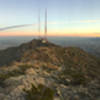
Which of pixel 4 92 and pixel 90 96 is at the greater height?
pixel 4 92

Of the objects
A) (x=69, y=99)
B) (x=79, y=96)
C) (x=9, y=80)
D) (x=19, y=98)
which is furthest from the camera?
(x=9, y=80)

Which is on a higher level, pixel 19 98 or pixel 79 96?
pixel 19 98

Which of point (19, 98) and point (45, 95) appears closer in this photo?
point (19, 98)

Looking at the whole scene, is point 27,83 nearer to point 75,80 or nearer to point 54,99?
point 54,99

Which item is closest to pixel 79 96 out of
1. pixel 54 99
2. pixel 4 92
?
pixel 54 99

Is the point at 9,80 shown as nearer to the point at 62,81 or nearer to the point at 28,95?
the point at 28,95

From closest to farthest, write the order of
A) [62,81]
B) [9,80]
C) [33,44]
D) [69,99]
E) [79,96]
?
1. [69,99]
2. [79,96]
3. [9,80]
4. [62,81]
5. [33,44]

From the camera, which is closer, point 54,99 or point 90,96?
point 54,99

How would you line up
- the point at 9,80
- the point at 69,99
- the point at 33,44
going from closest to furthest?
1. the point at 69,99
2. the point at 9,80
3. the point at 33,44

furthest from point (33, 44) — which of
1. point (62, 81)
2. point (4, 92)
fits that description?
point (4, 92)
